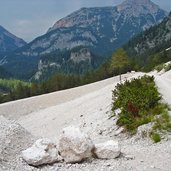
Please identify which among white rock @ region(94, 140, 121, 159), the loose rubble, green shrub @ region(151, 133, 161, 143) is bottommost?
green shrub @ region(151, 133, 161, 143)

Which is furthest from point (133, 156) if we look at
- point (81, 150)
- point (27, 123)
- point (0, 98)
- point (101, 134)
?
point (0, 98)

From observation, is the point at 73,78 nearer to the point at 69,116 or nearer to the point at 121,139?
the point at 69,116

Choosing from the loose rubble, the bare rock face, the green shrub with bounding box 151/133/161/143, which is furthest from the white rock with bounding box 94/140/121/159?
the green shrub with bounding box 151/133/161/143

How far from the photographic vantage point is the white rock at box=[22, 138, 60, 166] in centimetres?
1351

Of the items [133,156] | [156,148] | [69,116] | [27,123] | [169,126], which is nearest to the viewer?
[133,156]

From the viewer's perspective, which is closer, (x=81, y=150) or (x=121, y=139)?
(x=81, y=150)

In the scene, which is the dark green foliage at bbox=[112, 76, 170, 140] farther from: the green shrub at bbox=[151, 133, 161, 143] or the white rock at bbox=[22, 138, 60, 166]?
the white rock at bbox=[22, 138, 60, 166]

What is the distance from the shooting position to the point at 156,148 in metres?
16.5

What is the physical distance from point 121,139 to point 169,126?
267 cm

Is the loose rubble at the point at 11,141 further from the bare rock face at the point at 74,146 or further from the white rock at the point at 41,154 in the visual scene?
the bare rock face at the point at 74,146

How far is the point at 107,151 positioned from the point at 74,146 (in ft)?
4.93

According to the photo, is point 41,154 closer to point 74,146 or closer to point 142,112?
point 74,146

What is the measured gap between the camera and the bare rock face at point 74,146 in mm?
13953

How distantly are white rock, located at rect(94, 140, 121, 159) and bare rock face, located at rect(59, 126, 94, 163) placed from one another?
477mm
